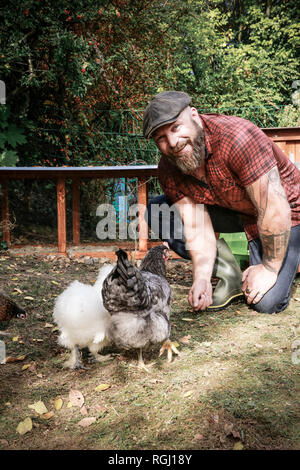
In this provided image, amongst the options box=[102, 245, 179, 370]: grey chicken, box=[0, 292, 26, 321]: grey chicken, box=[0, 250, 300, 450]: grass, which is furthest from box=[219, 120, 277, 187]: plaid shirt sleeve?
box=[0, 292, 26, 321]: grey chicken

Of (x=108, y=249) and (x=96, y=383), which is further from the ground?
(x=108, y=249)

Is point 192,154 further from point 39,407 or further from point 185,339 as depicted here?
point 39,407

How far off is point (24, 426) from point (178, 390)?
78cm

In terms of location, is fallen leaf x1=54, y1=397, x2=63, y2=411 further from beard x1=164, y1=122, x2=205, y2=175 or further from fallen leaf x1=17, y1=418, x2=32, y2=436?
beard x1=164, y1=122, x2=205, y2=175

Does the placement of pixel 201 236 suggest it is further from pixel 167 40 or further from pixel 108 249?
pixel 167 40

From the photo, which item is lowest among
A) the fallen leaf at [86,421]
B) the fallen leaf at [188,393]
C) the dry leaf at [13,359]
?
the fallen leaf at [86,421]

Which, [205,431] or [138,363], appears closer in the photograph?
[205,431]

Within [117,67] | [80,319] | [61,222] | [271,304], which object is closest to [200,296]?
[271,304]

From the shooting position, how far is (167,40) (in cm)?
926

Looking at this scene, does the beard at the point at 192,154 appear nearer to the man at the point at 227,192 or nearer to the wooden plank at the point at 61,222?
the man at the point at 227,192

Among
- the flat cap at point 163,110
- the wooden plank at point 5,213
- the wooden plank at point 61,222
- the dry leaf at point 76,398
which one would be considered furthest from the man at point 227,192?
the wooden plank at point 5,213

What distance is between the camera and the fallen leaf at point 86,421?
5.39 ft

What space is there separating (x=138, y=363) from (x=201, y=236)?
1153 millimetres

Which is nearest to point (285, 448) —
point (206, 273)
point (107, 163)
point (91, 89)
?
point (206, 273)
